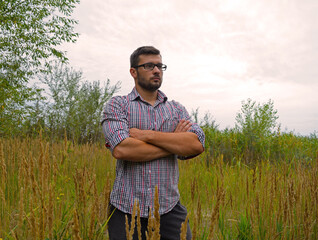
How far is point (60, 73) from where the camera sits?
11844 mm

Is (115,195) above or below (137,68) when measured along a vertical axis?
below

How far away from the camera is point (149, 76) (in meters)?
2.66

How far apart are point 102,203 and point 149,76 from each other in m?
1.47

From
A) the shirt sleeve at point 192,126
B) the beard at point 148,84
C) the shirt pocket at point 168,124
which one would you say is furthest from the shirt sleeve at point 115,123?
the shirt sleeve at point 192,126

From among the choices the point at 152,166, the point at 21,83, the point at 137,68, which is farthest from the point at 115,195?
the point at 21,83

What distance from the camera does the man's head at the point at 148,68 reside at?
8.73 feet

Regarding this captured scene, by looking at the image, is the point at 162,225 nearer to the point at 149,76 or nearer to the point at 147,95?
the point at 147,95

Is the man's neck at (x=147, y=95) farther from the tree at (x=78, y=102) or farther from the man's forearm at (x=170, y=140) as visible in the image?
the tree at (x=78, y=102)

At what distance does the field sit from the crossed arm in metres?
0.28

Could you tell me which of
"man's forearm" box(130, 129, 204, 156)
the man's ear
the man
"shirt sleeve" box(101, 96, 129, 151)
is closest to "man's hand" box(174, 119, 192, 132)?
the man

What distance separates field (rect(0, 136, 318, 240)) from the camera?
1146mm

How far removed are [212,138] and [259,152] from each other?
4.49ft

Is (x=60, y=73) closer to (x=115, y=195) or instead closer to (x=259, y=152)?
(x=259, y=152)

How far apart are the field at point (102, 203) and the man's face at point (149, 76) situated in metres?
0.89
